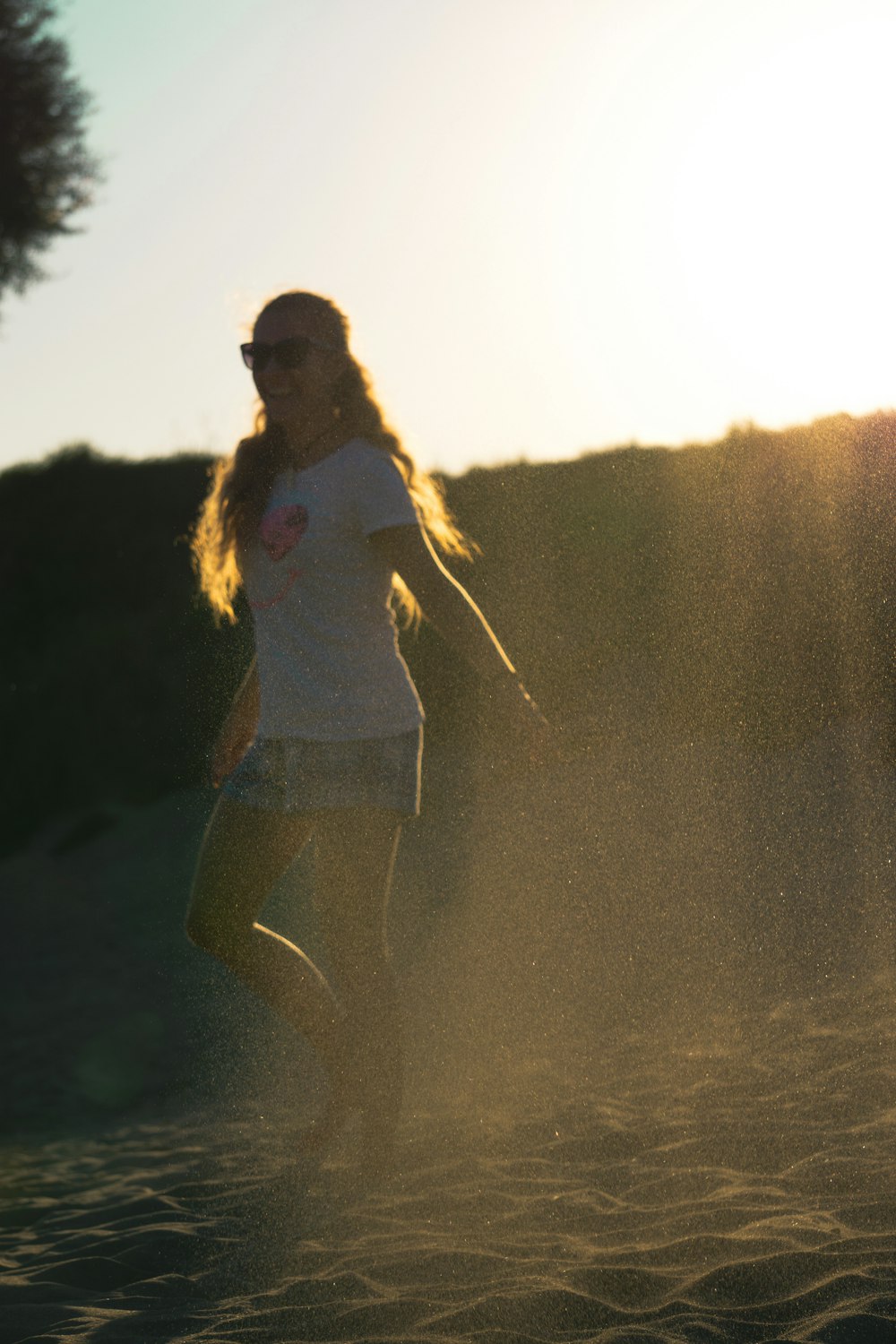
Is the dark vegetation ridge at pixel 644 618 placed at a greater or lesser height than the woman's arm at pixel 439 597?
greater

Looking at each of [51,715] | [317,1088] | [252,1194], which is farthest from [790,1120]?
[51,715]

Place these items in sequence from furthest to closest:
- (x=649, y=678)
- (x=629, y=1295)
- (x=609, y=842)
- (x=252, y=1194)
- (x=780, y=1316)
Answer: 1. (x=649, y=678)
2. (x=609, y=842)
3. (x=252, y=1194)
4. (x=629, y=1295)
5. (x=780, y=1316)

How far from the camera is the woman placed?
309cm

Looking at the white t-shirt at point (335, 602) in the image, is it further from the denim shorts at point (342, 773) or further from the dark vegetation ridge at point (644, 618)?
the dark vegetation ridge at point (644, 618)

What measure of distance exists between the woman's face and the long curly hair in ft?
0.07

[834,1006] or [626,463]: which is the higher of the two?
[626,463]

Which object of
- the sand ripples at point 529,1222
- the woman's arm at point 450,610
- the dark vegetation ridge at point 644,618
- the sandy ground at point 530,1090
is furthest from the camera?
the dark vegetation ridge at point 644,618

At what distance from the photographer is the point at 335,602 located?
3113 millimetres

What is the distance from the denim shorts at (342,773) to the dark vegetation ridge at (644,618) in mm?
6291

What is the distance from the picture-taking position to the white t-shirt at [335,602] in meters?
3.08

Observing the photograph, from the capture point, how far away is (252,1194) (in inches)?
146

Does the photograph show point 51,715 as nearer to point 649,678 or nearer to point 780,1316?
point 649,678

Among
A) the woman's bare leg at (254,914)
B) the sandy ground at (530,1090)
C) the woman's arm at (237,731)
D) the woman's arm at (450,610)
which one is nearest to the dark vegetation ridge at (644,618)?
the sandy ground at (530,1090)

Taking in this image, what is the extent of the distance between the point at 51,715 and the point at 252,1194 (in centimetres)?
966
